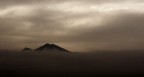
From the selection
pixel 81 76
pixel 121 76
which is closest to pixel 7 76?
pixel 81 76

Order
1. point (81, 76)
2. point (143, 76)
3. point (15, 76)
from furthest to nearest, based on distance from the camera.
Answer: point (81, 76)
point (15, 76)
point (143, 76)

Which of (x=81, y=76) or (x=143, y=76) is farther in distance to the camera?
(x=81, y=76)

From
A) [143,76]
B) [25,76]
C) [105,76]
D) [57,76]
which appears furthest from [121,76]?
[25,76]

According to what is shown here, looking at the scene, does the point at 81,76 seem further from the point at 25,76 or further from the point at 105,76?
the point at 25,76

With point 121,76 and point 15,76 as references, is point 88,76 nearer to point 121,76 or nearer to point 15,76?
point 121,76

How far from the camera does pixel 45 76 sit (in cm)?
16025

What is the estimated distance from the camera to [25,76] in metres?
158

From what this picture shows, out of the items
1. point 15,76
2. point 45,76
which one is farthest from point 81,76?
point 15,76

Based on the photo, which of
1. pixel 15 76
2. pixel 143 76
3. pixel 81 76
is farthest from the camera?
pixel 81 76

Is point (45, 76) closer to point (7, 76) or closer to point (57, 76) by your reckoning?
point (57, 76)

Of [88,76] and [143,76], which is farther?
[88,76]

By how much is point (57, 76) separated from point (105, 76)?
23.6m

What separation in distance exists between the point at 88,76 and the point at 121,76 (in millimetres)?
16347

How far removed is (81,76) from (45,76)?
1833 cm
